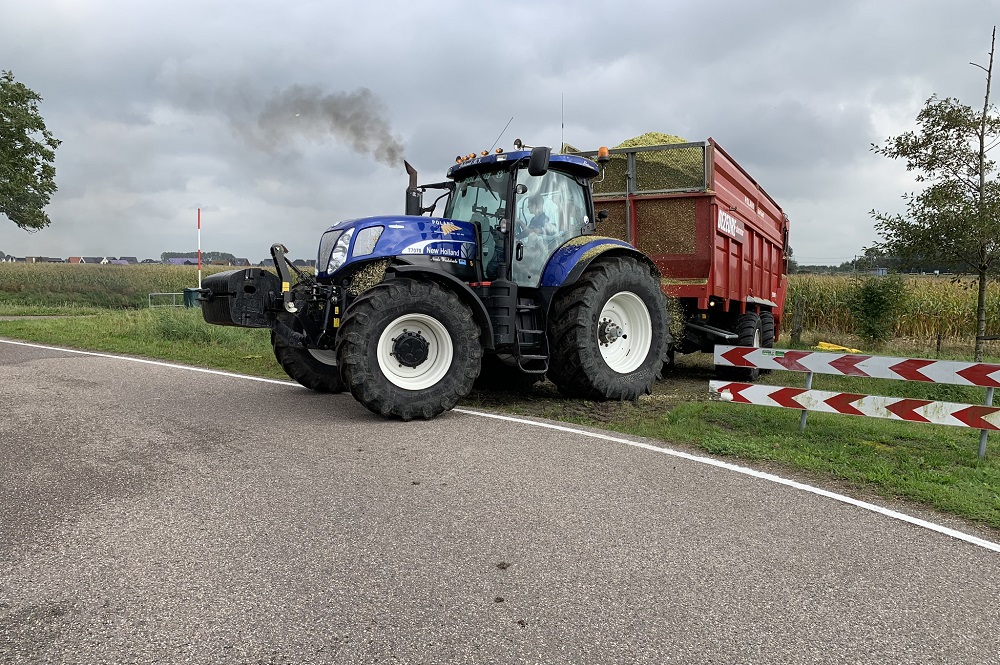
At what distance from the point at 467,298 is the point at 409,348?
73 cm

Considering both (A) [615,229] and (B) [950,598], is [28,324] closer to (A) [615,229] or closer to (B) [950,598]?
(A) [615,229]

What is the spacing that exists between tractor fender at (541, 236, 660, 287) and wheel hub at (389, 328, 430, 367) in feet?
5.25

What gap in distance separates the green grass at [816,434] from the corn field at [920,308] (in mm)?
8134

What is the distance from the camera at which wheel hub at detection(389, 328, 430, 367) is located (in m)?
6.20

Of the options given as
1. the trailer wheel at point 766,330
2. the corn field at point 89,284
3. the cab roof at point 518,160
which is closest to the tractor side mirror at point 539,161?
the cab roof at point 518,160

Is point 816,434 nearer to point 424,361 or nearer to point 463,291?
point 463,291

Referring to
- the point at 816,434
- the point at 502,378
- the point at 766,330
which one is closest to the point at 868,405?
the point at 816,434

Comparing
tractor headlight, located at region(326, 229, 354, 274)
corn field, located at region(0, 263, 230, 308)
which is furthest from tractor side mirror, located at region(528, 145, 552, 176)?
corn field, located at region(0, 263, 230, 308)

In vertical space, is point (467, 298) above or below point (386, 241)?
below

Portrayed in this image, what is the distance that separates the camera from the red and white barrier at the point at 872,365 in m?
5.49

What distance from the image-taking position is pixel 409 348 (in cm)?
623

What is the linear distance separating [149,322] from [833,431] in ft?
41.6

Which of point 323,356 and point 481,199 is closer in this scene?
point 481,199

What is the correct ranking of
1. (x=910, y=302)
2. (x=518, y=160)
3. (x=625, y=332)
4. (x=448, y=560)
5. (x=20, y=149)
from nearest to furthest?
(x=448, y=560)
(x=518, y=160)
(x=625, y=332)
(x=910, y=302)
(x=20, y=149)
